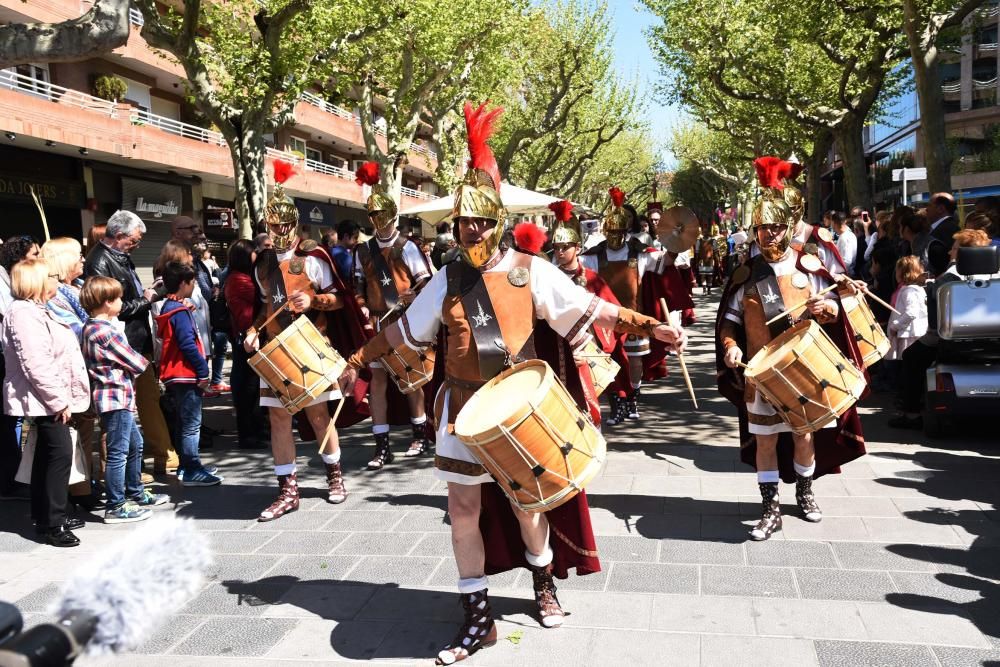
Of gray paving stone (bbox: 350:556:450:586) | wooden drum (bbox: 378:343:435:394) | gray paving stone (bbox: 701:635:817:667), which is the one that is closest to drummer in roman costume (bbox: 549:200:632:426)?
wooden drum (bbox: 378:343:435:394)

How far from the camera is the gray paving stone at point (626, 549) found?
495 centimetres

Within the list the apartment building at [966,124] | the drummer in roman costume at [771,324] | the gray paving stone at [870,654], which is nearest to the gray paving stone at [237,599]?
the gray paving stone at [870,654]

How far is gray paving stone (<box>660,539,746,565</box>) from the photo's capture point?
4863mm

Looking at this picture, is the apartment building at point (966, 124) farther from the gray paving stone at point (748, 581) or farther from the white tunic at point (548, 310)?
the white tunic at point (548, 310)

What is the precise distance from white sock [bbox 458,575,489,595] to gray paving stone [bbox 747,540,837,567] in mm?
1671

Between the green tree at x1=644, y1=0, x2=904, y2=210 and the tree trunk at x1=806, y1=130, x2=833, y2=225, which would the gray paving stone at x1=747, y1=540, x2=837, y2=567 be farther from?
the tree trunk at x1=806, y1=130, x2=833, y2=225

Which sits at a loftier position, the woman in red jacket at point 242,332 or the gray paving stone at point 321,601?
the woman in red jacket at point 242,332

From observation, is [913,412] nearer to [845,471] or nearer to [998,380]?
[998,380]

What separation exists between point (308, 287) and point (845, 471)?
4202 mm

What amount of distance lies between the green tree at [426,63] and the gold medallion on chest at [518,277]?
14242 millimetres

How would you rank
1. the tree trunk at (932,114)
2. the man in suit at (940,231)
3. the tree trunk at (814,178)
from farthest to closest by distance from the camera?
the tree trunk at (814,178) → the tree trunk at (932,114) → the man in suit at (940,231)

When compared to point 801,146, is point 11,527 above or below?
below

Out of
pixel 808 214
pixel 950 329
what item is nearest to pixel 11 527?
pixel 950 329

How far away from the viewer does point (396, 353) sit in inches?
283
